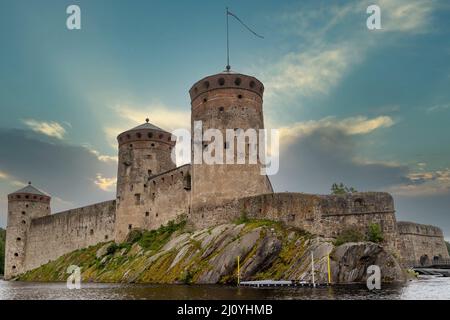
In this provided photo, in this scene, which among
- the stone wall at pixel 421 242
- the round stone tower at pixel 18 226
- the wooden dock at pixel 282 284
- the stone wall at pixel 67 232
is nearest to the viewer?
the wooden dock at pixel 282 284

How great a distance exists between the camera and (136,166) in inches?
1839

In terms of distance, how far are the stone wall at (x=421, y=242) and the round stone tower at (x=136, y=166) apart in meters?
25.0

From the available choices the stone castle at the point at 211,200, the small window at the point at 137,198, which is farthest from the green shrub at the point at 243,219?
the small window at the point at 137,198

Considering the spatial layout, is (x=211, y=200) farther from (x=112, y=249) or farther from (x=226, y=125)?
(x=112, y=249)

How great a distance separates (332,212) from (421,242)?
27.0 m

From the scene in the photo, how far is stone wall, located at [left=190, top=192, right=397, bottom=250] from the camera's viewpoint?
30.0 metres

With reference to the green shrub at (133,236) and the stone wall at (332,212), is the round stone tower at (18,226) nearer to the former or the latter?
the green shrub at (133,236)

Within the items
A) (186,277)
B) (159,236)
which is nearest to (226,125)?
(159,236)

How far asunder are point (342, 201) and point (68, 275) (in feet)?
96.2

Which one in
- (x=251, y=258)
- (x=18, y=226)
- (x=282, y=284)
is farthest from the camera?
(x=18, y=226)

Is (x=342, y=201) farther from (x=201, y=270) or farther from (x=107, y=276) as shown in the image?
(x=107, y=276)

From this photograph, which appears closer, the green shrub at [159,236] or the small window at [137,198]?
the green shrub at [159,236]

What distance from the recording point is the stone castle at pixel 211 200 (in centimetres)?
3067

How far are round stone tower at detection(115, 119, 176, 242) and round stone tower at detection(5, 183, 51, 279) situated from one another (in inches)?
835
